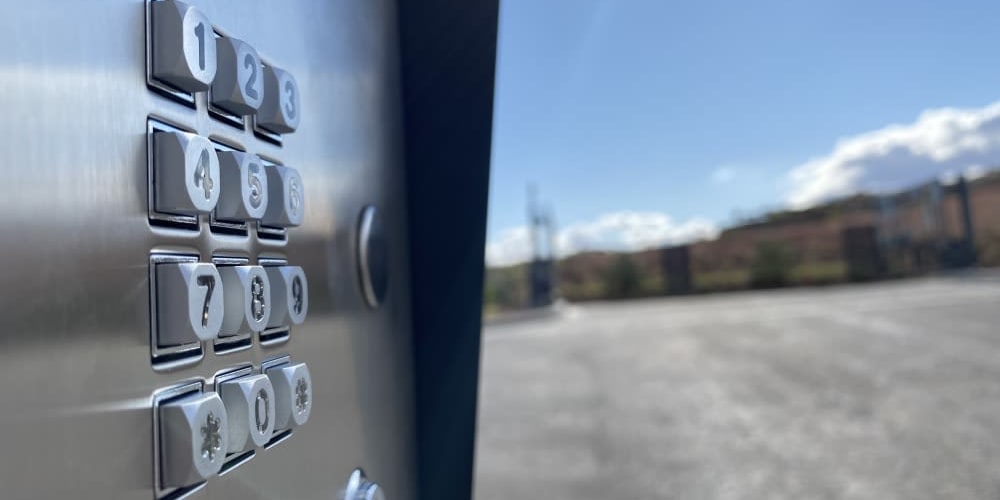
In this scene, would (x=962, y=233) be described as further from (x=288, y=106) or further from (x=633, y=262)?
(x=288, y=106)

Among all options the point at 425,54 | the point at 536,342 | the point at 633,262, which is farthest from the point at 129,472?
the point at 633,262

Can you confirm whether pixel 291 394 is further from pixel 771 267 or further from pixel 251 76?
pixel 771 267

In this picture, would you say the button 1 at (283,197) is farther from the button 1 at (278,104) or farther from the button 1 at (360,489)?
the button 1 at (360,489)

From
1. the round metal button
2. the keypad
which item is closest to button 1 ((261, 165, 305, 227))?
the keypad

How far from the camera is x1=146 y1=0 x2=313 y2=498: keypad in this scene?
255mm

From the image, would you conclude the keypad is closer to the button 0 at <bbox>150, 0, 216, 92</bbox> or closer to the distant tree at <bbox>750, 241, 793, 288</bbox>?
the button 0 at <bbox>150, 0, 216, 92</bbox>

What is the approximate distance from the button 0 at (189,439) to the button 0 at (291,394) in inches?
2.7

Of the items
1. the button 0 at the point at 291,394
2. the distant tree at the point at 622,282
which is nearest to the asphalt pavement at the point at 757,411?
the button 0 at the point at 291,394

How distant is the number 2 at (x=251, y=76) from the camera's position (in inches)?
12.5

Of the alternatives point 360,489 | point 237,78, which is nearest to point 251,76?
point 237,78

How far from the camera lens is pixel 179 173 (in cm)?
26

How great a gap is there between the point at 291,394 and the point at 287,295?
5cm

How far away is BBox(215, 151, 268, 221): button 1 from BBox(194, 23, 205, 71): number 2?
0.12 feet

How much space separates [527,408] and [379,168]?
9.69ft
